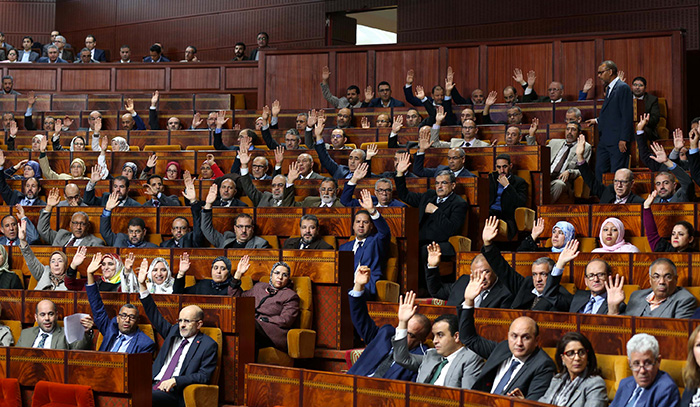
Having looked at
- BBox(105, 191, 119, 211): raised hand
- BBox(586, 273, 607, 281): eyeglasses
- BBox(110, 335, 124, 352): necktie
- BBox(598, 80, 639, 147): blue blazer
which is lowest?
BBox(110, 335, 124, 352): necktie

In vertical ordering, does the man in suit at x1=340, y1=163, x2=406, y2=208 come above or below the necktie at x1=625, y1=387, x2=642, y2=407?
above

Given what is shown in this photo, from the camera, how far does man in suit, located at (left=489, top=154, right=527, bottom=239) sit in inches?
90.1

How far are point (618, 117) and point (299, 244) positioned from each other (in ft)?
3.09

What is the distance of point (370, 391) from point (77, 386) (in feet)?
1.73

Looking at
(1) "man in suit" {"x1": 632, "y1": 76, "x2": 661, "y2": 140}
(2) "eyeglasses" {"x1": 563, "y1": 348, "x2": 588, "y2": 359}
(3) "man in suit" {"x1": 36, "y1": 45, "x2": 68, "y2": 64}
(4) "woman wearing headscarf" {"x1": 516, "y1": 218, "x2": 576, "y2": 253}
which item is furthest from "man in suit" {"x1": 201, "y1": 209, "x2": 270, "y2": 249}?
(3) "man in suit" {"x1": 36, "y1": 45, "x2": 68, "y2": 64}

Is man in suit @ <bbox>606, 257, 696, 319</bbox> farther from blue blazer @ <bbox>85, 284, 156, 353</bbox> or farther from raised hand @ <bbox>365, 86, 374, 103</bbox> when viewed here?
raised hand @ <bbox>365, 86, 374, 103</bbox>

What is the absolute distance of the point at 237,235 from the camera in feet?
7.09

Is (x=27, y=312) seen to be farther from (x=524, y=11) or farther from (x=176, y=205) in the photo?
(x=524, y=11)

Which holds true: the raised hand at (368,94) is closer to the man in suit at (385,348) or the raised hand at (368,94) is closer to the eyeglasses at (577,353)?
the man in suit at (385,348)

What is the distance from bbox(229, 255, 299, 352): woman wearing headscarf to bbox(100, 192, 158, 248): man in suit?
0.47 m

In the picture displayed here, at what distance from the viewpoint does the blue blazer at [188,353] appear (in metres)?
1.64

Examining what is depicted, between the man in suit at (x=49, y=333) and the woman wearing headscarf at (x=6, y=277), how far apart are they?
0.30m

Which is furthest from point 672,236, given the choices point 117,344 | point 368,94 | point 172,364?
point 368,94

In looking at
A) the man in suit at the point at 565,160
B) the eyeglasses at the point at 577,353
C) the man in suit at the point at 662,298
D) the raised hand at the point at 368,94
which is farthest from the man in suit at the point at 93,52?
the eyeglasses at the point at 577,353
